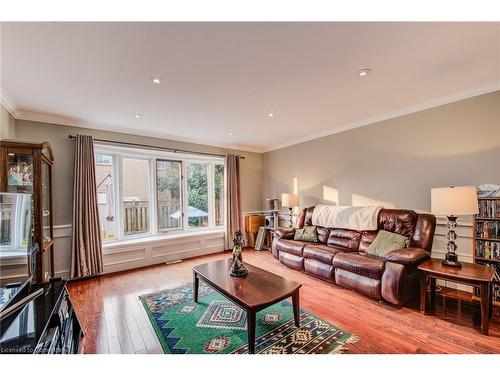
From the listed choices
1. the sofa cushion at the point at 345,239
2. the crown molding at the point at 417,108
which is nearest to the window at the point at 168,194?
the crown molding at the point at 417,108

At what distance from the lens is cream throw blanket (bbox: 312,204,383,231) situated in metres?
3.28

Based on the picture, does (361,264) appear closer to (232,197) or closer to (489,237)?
(489,237)

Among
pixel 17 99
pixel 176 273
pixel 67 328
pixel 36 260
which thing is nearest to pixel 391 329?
pixel 67 328

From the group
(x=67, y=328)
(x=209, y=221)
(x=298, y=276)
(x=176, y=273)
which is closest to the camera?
(x=67, y=328)

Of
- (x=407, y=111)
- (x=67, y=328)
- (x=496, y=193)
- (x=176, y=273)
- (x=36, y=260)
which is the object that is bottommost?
(x=176, y=273)

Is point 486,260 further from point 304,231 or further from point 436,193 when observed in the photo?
point 304,231

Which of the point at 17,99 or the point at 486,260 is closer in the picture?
the point at 486,260

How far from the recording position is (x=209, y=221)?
16.9 feet

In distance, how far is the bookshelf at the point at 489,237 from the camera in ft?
7.71

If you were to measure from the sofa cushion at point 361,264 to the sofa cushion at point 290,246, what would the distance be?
0.66 meters

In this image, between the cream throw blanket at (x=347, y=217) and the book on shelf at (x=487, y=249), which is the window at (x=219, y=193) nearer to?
the cream throw blanket at (x=347, y=217)

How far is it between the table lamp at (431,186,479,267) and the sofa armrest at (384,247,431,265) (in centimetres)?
21

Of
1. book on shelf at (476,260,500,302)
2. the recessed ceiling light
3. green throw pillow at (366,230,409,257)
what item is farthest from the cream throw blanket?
the recessed ceiling light

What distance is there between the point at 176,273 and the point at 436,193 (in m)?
3.63
